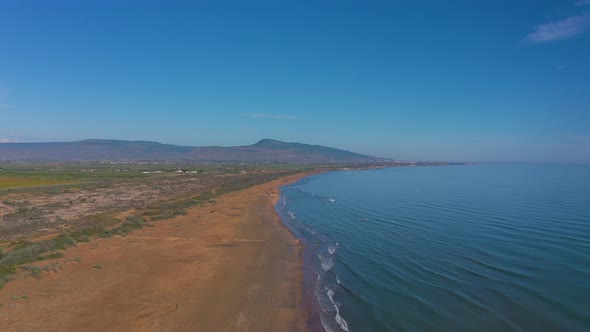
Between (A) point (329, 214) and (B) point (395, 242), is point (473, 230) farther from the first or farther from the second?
(A) point (329, 214)

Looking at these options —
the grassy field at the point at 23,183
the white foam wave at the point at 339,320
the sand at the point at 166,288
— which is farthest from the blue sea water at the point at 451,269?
the grassy field at the point at 23,183

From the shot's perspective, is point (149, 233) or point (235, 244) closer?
point (235, 244)

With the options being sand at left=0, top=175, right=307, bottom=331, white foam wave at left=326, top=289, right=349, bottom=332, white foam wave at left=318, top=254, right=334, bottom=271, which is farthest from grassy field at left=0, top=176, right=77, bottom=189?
white foam wave at left=326, top=289, right=349, bottom=332

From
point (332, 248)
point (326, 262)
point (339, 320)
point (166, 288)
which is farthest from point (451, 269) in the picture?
point (166, 288)

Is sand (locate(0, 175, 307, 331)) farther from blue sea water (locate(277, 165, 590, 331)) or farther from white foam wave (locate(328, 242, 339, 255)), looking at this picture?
white foam wave (locate(328, 242, 339, 255))

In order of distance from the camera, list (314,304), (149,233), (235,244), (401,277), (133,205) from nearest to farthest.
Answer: (314,304) < (401,277) < (235,244) < (149,233) < (133,205)

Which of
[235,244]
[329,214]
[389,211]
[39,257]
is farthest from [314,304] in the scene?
[389,211]

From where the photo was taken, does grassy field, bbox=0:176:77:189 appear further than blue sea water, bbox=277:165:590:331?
Yes

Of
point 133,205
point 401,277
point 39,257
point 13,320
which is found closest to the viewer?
point 13,320

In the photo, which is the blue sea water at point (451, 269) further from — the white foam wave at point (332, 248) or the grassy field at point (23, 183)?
the grassy field at point (23, 183)
